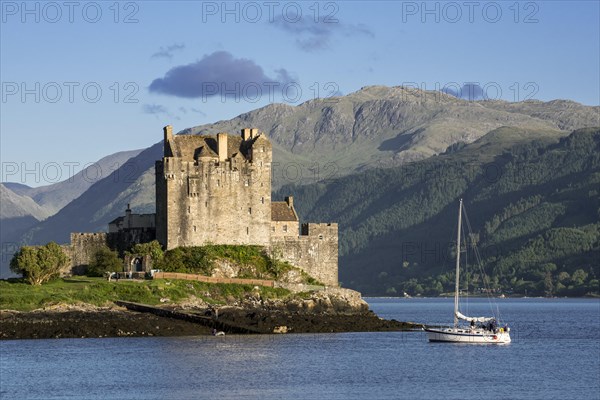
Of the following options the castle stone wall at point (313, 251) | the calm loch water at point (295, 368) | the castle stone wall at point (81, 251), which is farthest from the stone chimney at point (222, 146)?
the calm loch water at point (295, 368)

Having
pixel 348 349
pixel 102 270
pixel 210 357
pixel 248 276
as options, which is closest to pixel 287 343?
pixel 348 349

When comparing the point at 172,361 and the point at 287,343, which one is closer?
the point at 172,361

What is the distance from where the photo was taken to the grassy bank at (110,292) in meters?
99.3

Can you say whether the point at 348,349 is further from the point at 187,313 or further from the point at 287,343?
the point at 187,313

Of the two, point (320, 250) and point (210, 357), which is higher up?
point (320, 250)

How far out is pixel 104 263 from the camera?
112 metres

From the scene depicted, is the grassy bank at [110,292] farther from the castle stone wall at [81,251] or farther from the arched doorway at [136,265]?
the castle stone wall at [81,251]

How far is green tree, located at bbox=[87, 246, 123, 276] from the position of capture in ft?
365

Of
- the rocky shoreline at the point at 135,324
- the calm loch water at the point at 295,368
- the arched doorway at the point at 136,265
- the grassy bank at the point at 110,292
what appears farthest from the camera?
the arched doorway at the point at 136,265

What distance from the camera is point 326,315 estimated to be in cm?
10812

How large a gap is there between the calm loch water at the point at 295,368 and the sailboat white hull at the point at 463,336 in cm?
85

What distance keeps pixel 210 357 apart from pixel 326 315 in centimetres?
2554

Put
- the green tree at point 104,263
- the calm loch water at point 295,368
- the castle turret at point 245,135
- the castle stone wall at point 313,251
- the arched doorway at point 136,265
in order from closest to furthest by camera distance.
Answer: the calm loch water at point 295,368 < the arched doorway at point 136,265 < the green tree at point 104,263 < the castle stone wall at point 313,251 < the castle turret at point 245,135

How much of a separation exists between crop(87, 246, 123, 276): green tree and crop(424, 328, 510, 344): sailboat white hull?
29.4m
